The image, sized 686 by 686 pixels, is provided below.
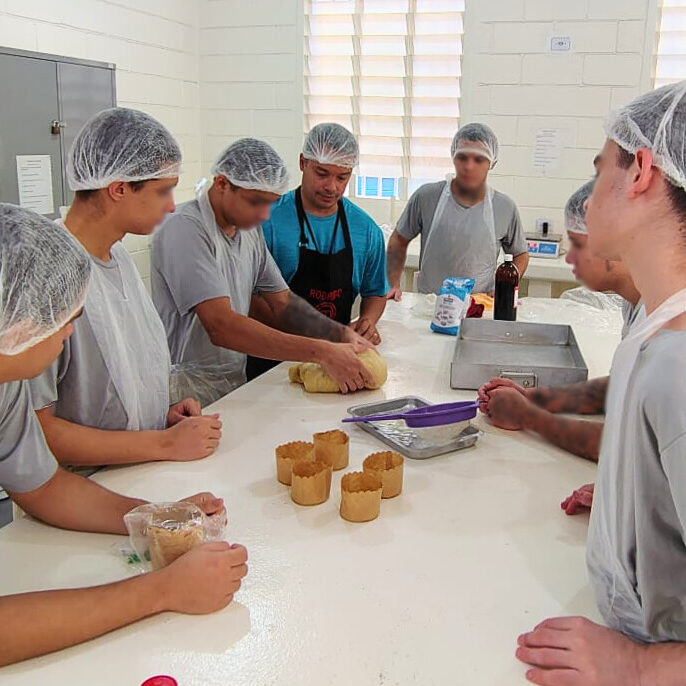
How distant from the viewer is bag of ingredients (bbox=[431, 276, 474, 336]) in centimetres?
264

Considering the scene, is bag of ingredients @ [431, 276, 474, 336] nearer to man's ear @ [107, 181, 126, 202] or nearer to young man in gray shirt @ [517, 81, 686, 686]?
man's ear @ [107, 181, 126, 202]

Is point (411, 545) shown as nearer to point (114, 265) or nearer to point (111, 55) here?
Result: point (114, 265)

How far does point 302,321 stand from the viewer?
2459 mm

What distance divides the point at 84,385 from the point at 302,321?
3.48ft

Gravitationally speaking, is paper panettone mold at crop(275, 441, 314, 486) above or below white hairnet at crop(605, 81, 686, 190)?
below

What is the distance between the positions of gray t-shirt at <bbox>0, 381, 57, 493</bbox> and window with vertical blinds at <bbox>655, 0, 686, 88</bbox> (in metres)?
3.62

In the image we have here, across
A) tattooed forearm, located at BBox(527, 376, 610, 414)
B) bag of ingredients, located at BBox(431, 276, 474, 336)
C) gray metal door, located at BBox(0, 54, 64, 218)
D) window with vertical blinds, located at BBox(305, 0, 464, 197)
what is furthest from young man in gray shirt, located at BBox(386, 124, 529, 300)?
gray metal door, located at BBox(0, 54, 64, 218)

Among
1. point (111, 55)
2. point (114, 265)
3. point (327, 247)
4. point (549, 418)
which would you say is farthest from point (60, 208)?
point (549, 418)

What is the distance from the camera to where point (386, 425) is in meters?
1.78

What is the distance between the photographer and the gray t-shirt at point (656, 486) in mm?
834

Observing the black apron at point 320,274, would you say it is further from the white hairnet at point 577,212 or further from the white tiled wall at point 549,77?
the white tiled wall at point 549,77

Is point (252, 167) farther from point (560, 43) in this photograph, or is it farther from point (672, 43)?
point (672, 43)

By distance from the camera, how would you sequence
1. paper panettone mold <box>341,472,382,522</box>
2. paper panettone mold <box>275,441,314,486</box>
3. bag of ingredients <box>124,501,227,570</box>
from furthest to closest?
paper panettone mold <box>275,441,314,486</box> → paper panettone mold <box>341,472,382,522</box> → bag of ingredients <box>124,501,227,570</box>

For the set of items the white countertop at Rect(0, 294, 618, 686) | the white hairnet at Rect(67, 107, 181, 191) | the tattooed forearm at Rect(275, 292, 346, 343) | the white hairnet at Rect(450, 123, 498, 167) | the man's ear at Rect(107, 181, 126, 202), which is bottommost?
the white countertop at Rect(0, 294, 618, 686)
